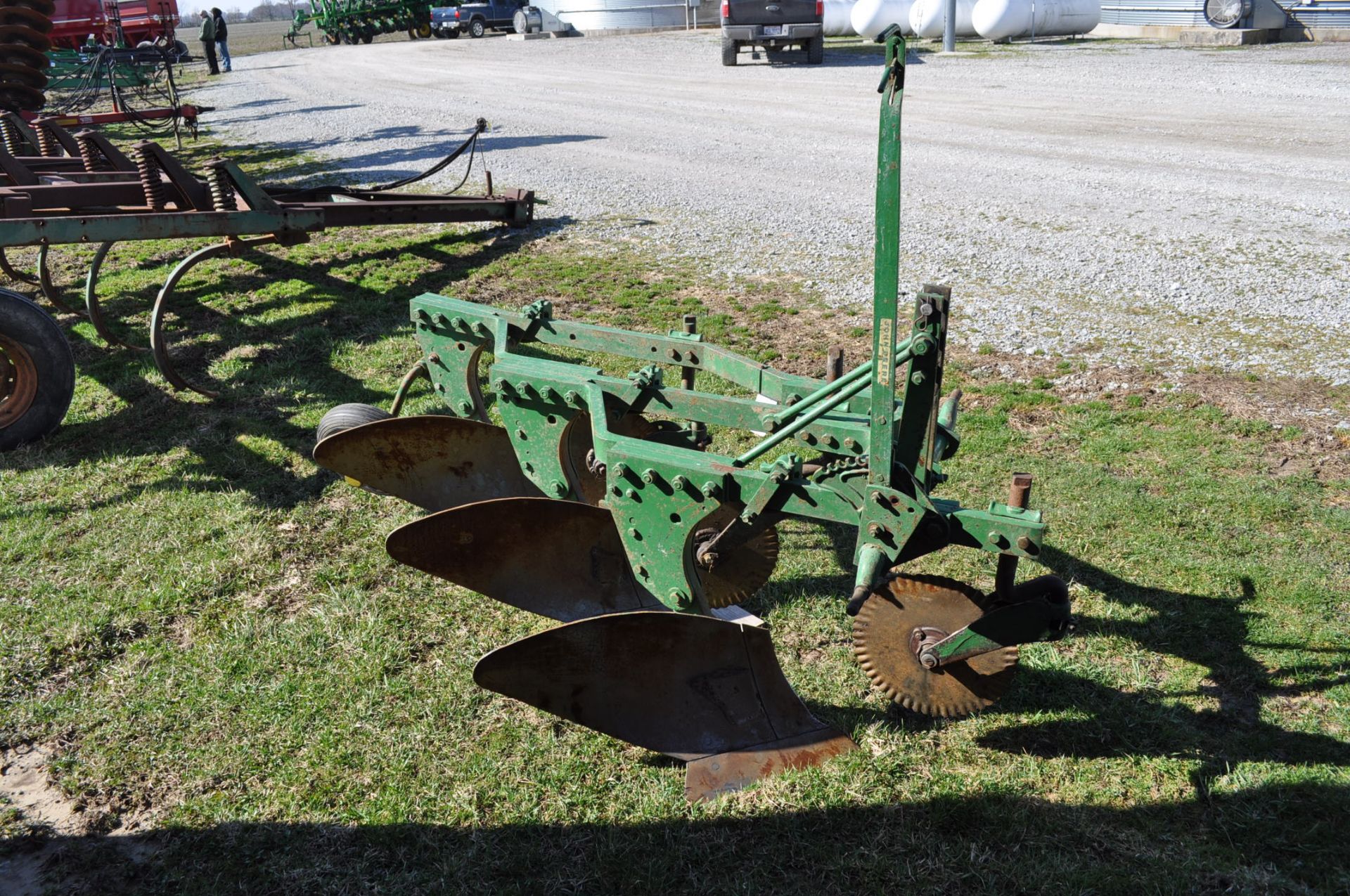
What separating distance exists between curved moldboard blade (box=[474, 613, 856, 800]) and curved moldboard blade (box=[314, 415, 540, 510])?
56.0 inches

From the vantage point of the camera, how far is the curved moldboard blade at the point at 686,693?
295cm

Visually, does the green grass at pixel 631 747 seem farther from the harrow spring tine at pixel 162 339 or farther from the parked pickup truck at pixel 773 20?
the parked pickup truck at pixel 773 20

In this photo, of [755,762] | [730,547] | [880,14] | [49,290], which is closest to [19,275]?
[49,290]

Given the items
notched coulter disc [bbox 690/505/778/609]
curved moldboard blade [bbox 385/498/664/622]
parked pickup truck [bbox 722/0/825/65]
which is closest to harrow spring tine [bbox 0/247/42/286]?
curved moldboard blade [bbox 385/498/664/622]

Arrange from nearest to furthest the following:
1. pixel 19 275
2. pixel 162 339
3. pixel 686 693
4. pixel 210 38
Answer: pixel 686 693
pixel 162 339
pixel 19 275
pixel 210 38

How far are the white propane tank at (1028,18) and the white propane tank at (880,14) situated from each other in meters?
1.70

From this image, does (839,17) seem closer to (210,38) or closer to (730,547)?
(210,38)

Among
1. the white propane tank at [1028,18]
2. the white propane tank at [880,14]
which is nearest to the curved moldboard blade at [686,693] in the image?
the white propane tank at [1028,18]

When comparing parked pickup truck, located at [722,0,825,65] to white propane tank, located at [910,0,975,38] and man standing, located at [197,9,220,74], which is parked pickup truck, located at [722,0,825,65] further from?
man standing, located at [197,9,220,74]

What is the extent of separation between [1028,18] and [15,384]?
75.1 ft

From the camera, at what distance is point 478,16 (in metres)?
36.1

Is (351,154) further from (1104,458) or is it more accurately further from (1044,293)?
(1104,458)

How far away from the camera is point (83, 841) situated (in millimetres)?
2906

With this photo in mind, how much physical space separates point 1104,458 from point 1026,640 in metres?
2.08
